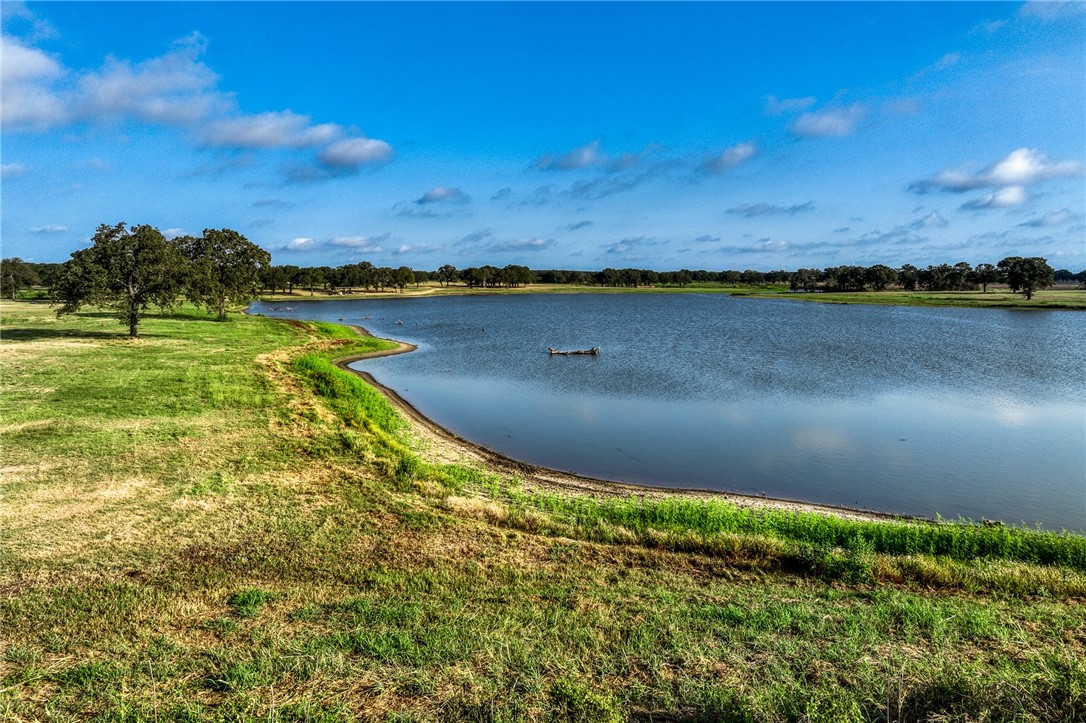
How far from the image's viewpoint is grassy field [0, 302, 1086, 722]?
726 cm

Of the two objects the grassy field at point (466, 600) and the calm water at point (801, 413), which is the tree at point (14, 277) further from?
the grassy field at point (466, 600)

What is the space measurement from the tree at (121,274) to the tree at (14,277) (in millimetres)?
77238

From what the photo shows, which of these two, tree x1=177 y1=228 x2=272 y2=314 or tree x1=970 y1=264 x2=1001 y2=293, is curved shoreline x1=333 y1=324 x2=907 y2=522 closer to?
tree x1=177 y1=228 x2=272 y2=314

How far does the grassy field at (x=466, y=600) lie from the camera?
726 cm

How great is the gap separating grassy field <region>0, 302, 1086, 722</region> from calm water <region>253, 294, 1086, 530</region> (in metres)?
5.80

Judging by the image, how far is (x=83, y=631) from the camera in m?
8.73

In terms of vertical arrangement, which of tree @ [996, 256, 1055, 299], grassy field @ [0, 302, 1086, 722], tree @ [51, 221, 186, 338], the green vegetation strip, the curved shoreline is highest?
tree @ [996, 256, 1055, 299]

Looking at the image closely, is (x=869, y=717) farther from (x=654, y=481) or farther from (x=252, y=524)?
(x=654, y=481)

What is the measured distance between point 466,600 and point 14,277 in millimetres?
135985

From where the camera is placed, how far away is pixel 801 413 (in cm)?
3078

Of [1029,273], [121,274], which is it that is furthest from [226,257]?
[1029,273]

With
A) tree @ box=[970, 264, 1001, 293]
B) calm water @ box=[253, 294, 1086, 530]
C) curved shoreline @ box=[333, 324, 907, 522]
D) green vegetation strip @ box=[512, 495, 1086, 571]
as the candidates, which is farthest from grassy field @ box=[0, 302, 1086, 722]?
tree @ box=[970, 264, 1001, 293]

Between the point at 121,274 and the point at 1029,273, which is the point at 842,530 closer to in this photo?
the point at 121,274

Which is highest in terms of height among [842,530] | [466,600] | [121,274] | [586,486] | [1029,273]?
[1029,273]
